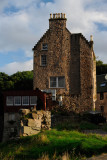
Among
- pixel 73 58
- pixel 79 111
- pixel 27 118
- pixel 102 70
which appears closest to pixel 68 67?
pixel 73 58

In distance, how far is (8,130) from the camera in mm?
32594

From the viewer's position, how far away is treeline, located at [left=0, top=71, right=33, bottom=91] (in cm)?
5192

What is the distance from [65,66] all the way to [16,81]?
20171 millimetres

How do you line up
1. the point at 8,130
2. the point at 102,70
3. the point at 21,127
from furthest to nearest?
the point at 102,70 < the point at 8,130 < the point at 21,127

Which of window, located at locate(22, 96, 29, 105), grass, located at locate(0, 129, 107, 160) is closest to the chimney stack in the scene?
window, located at locate(22, 96, 29, 105)

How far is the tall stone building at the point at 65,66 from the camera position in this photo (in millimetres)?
35781

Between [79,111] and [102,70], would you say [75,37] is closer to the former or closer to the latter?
[79,111]

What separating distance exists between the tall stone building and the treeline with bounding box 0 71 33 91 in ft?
50.9

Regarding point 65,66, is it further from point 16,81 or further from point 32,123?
point 16,81

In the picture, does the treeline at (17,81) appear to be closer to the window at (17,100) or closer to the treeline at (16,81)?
the treeline at (16,81)

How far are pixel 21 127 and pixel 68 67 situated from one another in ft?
56.7

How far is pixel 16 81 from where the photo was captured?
2117 inches

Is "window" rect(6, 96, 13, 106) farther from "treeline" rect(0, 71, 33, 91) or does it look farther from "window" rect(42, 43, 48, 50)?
"treeline" rect(0, 71, 33, 91)

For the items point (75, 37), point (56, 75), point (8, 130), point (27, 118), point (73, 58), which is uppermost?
point (75, 37)
